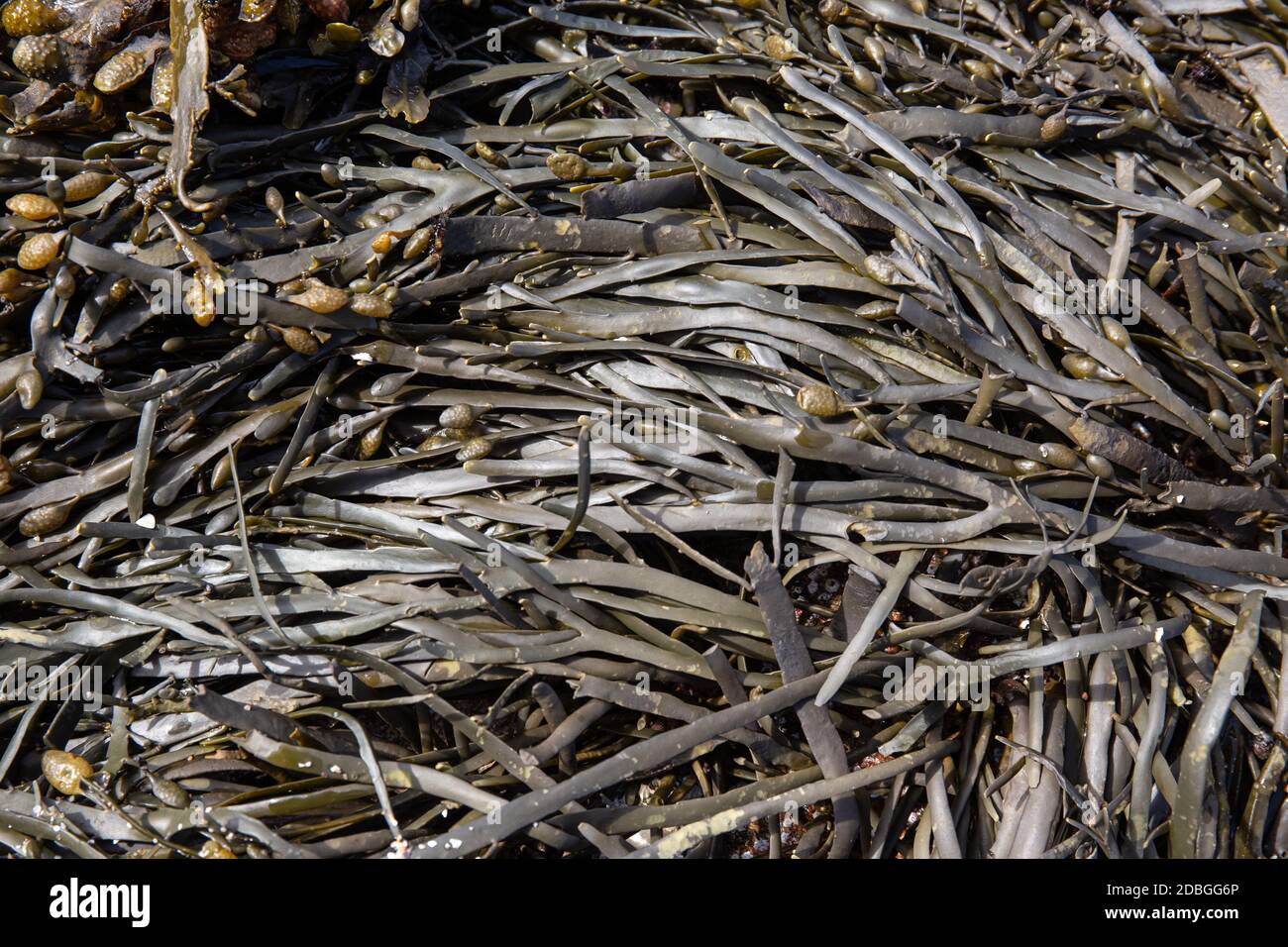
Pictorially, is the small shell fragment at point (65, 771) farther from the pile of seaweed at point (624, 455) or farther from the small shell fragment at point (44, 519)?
the small shell fragment at point (44, 519)

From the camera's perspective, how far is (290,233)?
1665 millimetres

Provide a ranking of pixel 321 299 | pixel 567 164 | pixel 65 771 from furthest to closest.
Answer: pixel 567 164
pixel 321 299
pixel 65 771

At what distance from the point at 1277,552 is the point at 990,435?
56 cm

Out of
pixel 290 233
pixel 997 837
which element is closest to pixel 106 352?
pixel 290 233

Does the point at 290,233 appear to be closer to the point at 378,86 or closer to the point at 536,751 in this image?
the point at 378,86

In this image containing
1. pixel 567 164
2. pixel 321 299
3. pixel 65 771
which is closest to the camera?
pixel 65 771
